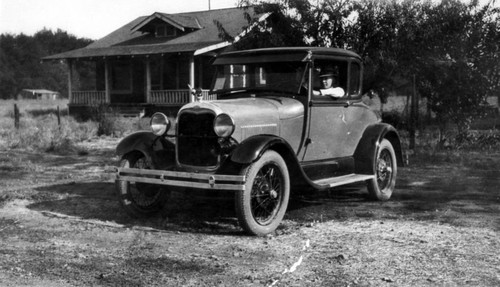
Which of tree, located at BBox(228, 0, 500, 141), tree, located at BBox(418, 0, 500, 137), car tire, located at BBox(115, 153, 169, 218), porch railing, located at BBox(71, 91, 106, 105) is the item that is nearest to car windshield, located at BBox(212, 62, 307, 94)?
car tire, located at BBox(115, 153, 169, 218)

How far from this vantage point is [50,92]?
82500 mm

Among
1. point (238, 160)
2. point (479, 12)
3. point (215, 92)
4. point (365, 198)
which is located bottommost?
point (365, 198)

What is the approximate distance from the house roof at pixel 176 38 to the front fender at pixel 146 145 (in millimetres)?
16031

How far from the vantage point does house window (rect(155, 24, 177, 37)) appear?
26.7 metres

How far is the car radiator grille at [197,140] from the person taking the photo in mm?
Answer: 5719

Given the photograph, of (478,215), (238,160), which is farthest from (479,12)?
(238,160)

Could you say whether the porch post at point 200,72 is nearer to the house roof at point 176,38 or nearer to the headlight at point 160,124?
the house roof at point 176,38

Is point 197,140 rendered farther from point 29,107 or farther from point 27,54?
point 27,54

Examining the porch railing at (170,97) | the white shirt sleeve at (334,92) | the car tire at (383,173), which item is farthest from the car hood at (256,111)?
the porch railing at (170,97)

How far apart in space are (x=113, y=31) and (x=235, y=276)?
→ 1101 inches

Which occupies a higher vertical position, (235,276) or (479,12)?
(479,12)

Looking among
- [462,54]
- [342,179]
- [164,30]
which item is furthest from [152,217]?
[164,30]

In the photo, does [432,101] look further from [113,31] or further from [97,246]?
[113,31]

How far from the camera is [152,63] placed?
25859mm
